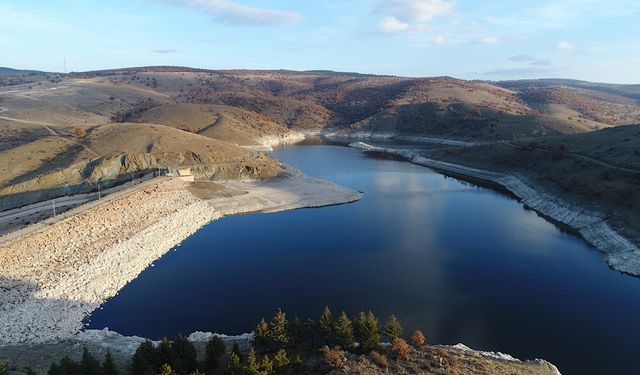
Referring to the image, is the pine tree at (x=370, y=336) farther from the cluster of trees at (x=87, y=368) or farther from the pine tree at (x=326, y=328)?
the cluster of trees at (x=87, y=368)

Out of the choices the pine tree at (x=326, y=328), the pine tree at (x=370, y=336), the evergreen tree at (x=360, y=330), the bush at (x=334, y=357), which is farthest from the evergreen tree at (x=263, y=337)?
the pine tree at (x=370, y=336)

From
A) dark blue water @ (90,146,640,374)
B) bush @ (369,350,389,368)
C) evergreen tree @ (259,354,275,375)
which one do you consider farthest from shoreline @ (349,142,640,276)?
evergreen tree @ (259,354,275,375)

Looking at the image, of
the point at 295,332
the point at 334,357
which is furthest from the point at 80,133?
the point at 334,357

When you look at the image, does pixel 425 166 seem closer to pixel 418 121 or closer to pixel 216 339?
pixel 418 121

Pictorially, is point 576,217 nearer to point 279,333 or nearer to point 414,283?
point 414,283

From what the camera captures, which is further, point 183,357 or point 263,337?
point 263,337

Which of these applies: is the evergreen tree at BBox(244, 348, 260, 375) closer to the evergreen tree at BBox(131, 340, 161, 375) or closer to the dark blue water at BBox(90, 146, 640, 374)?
the evergreen tree at BBox(131, 340, 161, 375)

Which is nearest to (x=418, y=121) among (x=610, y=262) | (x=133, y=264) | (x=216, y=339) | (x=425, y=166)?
(x=425, y=166)
